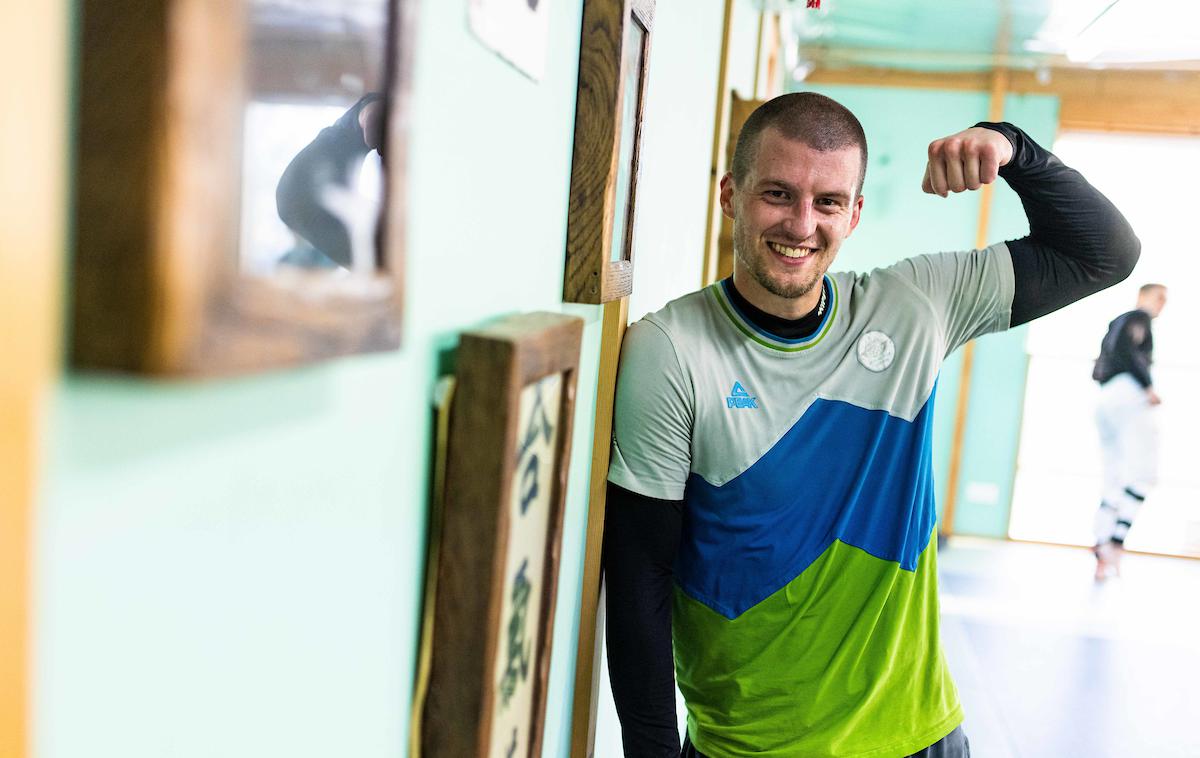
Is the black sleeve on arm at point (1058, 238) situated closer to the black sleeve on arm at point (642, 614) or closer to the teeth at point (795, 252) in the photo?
the teeth at point (795, 252)

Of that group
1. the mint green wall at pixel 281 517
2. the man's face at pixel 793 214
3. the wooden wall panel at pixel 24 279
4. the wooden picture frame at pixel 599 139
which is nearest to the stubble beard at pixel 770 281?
the man's face at pixel 793 214

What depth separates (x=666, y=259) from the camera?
5.83 ft

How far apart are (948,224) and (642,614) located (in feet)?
18.8

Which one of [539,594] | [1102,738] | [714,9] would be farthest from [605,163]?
[1102,738]

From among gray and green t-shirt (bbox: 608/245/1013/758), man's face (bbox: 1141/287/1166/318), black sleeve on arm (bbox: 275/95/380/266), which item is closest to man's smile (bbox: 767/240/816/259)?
gray and green t-shirt (bbox: 608/245/1013/758)

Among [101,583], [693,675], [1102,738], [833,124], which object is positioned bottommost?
[1102,738]

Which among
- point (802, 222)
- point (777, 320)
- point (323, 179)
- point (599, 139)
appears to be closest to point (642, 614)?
point (777, 320)

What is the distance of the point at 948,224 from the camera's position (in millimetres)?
6418

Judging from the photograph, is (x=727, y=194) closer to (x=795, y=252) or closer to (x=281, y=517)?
(x=795, y=252)

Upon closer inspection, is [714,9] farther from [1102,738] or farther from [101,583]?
[1102,738]

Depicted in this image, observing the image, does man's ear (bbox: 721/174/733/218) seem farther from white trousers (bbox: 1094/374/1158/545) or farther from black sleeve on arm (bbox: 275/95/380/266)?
white trousers (bbox: 1094/374/1158/545)

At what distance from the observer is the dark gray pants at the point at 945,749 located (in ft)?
4.71

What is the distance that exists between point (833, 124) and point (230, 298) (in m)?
1.13

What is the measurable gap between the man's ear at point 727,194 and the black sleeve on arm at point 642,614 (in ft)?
1.46
